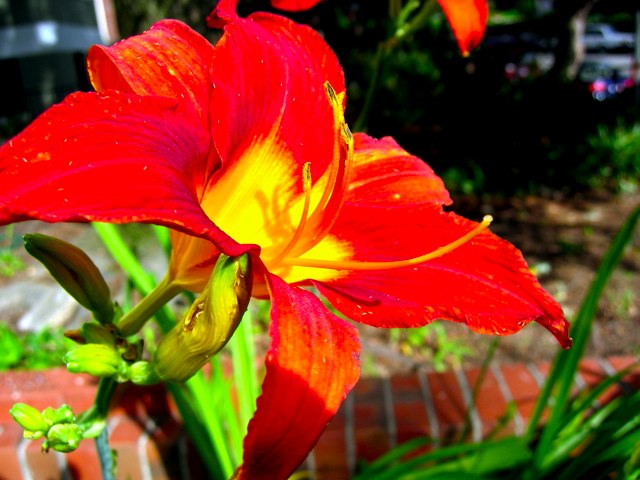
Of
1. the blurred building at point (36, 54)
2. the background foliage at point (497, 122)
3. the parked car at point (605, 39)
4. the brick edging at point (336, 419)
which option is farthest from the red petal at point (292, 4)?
the parked car at point (605, 39)

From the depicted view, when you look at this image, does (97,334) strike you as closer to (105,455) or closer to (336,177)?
(105,455)

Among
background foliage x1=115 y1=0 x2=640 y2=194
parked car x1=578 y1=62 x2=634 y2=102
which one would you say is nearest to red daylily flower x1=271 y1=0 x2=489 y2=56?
background foliage x1=115 y1=0 x2=640 y2=194

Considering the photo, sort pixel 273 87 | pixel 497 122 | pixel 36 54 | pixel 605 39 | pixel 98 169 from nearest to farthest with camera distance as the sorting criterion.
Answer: pixel 98 169 → pixel 273 87 → pixel 497 122 → pixel 36 54 → pixel 605 39

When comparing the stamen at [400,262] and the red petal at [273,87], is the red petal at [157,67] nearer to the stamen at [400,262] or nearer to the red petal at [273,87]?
the red petal at [273,87]

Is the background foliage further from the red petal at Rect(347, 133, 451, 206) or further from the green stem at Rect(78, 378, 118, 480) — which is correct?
the green stem at Rect(78, 378, 118, 480)

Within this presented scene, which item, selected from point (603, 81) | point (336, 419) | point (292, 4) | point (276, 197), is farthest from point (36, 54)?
point (276, 197)

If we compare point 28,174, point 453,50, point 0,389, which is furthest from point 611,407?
point 453,50

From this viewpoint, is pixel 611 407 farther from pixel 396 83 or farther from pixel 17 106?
pixel 17 106
